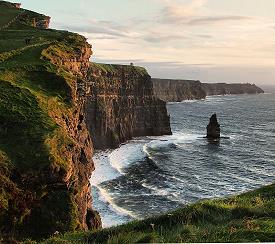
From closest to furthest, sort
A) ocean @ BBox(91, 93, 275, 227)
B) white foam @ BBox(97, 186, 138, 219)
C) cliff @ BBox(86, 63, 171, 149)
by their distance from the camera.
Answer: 1. white foam @ BBox(97, 186, 138, 219)
2. ocean @ BBox(91, 93, 275, 227)
3. cliff @ BBox(86, 63, 171, 149)

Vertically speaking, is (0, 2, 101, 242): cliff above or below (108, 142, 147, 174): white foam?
above

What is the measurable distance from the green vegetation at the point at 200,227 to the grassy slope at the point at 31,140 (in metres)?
7.60

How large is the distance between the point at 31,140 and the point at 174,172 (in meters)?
39.3

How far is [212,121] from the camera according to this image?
313ft

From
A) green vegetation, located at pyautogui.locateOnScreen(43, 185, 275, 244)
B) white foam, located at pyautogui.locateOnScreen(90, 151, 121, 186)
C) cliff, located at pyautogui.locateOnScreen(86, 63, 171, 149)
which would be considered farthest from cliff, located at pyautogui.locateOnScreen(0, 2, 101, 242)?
cliff, located at pyautogui.locateOnScreen(86, 63, 171, 149)

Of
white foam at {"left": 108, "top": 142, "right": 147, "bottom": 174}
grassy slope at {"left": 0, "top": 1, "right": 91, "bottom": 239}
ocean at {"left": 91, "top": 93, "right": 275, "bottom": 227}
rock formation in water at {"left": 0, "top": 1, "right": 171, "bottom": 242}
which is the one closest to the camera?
grassy slope at {"left": 0, "top": 1, "right": 91, "bottom": 239}

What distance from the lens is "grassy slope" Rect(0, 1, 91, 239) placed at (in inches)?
773

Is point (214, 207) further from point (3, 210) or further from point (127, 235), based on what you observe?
point (3, 210)

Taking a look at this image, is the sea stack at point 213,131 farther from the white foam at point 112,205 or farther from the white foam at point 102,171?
the white foam at point 112,205

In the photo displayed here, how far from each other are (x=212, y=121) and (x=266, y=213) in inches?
3298

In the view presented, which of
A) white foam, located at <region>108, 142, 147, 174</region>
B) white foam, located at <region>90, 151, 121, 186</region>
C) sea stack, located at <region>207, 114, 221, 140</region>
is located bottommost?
white foam, located at <region>90, 151, 121, 186</region>

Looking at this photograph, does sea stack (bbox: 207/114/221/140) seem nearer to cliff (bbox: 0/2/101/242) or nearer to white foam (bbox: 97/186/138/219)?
white foam (bbox: 97/186/138/219)

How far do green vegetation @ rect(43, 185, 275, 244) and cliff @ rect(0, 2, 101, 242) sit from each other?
7630 millimetres

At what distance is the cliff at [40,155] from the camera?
64.8ft
